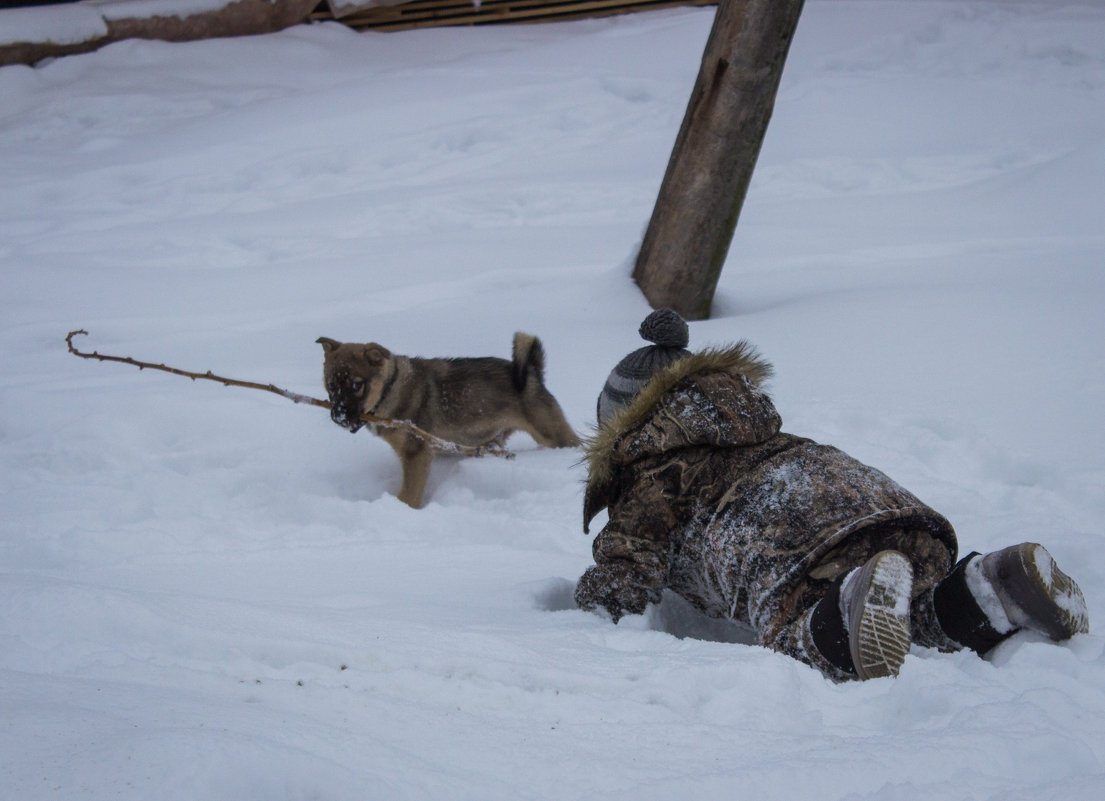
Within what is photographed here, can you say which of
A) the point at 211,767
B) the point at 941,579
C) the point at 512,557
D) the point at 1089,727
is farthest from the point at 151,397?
the point at 1089,727

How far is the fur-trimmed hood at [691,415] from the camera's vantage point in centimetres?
263

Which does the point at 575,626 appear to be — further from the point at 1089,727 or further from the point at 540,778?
the point at 1089,727

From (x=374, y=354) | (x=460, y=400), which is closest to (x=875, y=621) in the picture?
(x=374, y=354)

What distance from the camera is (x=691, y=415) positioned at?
2646mm

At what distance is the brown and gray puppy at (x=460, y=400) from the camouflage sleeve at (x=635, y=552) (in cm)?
243

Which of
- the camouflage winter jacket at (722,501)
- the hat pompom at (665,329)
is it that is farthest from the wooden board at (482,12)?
the camouflage winter jacket at (722,501)

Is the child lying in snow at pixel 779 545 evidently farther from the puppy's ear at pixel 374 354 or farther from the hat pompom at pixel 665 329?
the puppy's ear at pixel 374 354

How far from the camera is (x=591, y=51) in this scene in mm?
12203

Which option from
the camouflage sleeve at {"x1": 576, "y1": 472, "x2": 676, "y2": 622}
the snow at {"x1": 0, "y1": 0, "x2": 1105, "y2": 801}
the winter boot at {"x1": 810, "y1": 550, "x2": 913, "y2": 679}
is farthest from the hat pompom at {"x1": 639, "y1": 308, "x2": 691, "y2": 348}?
the winter boot at {"x1": 810, "y1": 550, "x2": 913, "y2": 679}

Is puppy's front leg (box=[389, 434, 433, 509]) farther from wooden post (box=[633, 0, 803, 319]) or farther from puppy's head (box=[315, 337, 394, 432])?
wooden post (box=[633, 0, 803, 319])

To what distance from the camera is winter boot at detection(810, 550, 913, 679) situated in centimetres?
208

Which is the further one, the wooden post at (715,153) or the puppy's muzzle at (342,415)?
the wooden post at (715,153)

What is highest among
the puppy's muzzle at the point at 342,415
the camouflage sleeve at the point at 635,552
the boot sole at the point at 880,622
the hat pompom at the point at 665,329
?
the boot sole at the point at 880,622

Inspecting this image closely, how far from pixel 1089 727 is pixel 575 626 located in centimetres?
135
